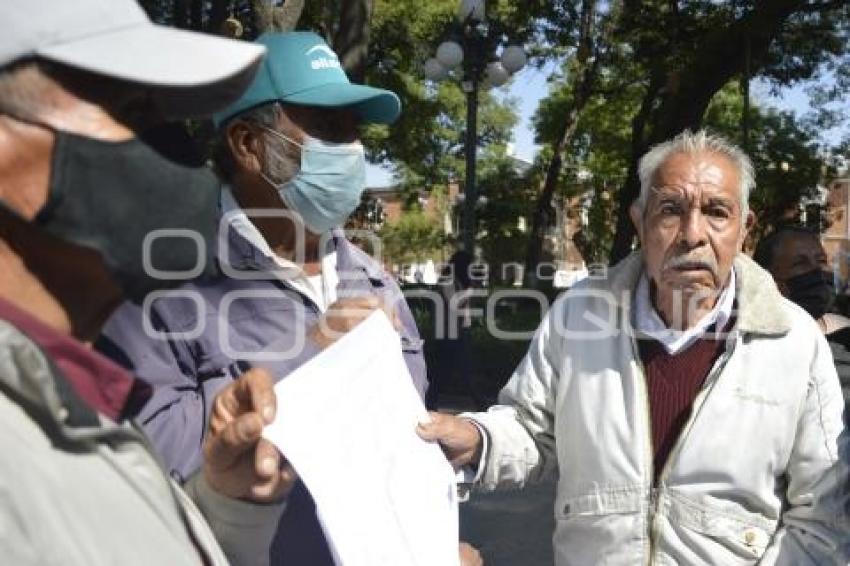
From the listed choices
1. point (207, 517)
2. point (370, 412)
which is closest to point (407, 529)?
point (370, 412)

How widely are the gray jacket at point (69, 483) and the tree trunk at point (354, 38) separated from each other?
281 inches

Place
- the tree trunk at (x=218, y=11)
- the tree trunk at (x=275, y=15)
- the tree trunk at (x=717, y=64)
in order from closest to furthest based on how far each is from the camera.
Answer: the tree trunk at (x=275, y=15) → the tree trunk at (x=218, y=11) → the tree trunk at (x=717, y=64)

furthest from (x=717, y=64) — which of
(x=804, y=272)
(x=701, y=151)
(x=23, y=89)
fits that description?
(x=23, y=89)

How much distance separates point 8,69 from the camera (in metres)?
1.11

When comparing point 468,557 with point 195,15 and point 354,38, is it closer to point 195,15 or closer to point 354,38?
point 354,38

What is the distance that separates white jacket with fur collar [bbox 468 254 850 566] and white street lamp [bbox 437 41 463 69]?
34.7 feet

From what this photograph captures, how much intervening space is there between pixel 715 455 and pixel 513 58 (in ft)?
37.8

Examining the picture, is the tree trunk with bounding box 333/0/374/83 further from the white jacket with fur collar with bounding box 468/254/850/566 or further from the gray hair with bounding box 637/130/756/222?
the white jacket with fur collar with bounding box 468/254/850/566

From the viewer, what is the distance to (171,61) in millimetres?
1188

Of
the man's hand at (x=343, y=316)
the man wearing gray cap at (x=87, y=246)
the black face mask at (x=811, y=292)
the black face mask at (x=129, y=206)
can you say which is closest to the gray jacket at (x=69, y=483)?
the man wearing gray cap at (x=87, y=246)

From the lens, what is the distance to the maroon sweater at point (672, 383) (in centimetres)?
238

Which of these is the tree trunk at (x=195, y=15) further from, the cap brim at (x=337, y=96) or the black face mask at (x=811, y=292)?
the cap brim at (x=337, y=96)

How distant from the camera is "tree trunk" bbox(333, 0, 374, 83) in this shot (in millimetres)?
8078

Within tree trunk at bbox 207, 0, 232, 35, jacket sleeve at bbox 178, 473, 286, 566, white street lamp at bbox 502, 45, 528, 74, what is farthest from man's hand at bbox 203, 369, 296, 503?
white street lamp at bbox 502, 45, 528, 74
